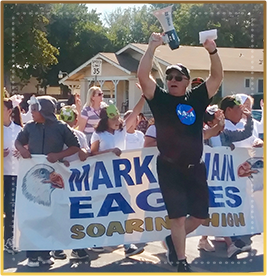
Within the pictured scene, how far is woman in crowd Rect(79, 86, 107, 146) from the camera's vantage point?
6445 millimetres

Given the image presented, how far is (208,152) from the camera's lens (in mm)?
5176

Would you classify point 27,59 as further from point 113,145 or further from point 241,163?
point 241,163

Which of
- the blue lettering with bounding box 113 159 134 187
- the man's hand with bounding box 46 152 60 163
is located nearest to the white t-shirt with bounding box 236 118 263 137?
the blue lettering with bounding box 113 159 134 187

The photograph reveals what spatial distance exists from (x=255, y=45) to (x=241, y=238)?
222 centimetres

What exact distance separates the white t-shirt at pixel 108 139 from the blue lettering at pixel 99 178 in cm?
22

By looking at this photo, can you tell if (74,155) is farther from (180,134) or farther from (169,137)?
(180,134)

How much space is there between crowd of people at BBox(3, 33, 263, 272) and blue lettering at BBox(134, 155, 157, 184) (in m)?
0.19

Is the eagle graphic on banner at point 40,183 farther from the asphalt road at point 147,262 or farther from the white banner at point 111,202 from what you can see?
the asphalt road at point 147,262

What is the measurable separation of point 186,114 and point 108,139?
1.17 meters

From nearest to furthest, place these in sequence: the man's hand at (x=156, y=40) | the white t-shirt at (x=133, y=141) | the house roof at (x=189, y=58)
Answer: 1. the man's hand at (x=156, y=40)
2. the white t-shirt at (x=133, y=141)
3. the house roof at (x=189, y=58)

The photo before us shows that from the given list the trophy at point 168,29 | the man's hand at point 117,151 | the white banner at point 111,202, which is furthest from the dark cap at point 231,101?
the trophy at point 168,29

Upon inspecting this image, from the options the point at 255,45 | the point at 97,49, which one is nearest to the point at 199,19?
the point at 255,45

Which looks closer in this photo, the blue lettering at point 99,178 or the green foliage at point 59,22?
the green foliage at point 59,22

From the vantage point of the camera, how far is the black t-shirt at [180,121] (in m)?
4.24
